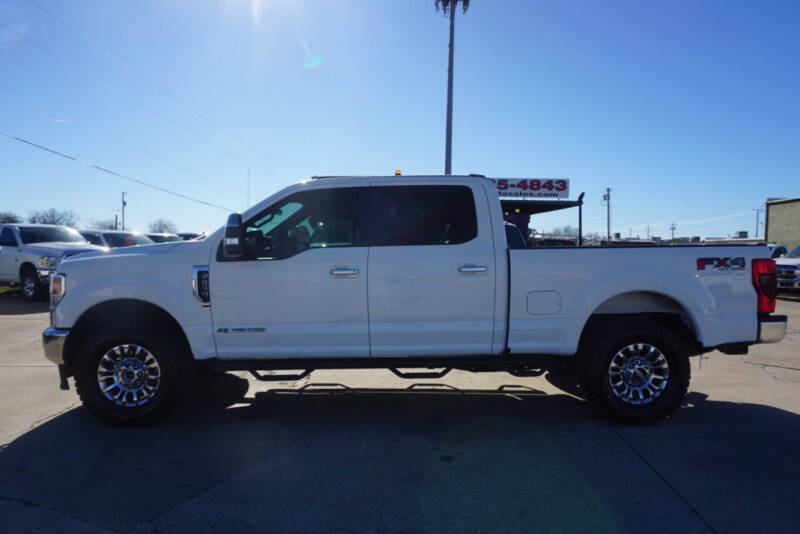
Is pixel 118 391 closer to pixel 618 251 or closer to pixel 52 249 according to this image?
pixel 618 251

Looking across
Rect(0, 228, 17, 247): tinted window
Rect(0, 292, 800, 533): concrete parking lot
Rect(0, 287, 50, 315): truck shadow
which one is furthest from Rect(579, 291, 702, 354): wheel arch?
Rect(0, 228, 17, 247): tinted window

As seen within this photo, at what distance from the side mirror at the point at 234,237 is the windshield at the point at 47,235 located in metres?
12.2

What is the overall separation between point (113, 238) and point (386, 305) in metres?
16.2

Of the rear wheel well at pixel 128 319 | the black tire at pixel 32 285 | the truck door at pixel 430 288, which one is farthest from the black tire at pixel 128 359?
the black tire at pixel 32 285

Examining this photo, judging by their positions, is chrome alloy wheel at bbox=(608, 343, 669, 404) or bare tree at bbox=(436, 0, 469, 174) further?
bare tree at bbox=(436, 0, 469, 174)

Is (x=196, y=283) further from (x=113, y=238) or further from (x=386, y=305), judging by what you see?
(x=113, y=238)

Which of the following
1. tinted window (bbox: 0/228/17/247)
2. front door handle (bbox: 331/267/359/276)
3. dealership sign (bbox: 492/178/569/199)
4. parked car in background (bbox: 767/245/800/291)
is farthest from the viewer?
dealership sign (bbox: 492/178/569/199)

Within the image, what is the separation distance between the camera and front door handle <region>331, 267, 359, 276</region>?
4.21 m

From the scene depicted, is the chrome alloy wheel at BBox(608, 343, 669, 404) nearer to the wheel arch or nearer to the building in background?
the wheel arch

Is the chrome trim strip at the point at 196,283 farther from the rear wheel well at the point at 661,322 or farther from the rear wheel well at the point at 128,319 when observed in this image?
the rear wheel well at the point at 661,322

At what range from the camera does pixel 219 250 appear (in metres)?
4.28

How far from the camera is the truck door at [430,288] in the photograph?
4.23 m

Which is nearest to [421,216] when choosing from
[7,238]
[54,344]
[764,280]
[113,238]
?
[764,280]

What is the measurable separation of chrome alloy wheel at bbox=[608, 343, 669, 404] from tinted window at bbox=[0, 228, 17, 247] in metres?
14.8
